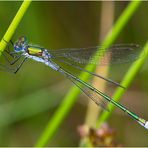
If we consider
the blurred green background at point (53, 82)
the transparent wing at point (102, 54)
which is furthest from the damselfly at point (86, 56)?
the blurred green background at point (53, 82)

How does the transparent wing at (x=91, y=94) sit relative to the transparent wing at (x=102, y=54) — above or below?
below

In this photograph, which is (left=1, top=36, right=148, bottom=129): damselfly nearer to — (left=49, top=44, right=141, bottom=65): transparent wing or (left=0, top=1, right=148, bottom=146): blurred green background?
(left=49, top=44, right=141, bottom=65): transparent wing

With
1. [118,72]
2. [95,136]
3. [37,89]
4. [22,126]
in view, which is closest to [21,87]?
[37,89]

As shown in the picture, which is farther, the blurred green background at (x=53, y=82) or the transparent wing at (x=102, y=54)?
the blurred green background at (x=53, y=82)

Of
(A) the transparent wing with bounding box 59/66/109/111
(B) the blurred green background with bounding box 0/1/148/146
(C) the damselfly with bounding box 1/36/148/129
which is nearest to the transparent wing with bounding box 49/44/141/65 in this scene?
(C) the damselfly with bounding box 1/36/148/129

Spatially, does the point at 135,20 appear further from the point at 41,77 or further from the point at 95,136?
the point at 95,136

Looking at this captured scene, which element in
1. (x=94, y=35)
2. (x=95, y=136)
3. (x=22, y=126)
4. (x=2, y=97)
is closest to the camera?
(x=95, y=136)

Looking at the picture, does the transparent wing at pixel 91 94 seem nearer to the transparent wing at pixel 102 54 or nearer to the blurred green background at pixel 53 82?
the transparent wing at pixel 102 54
